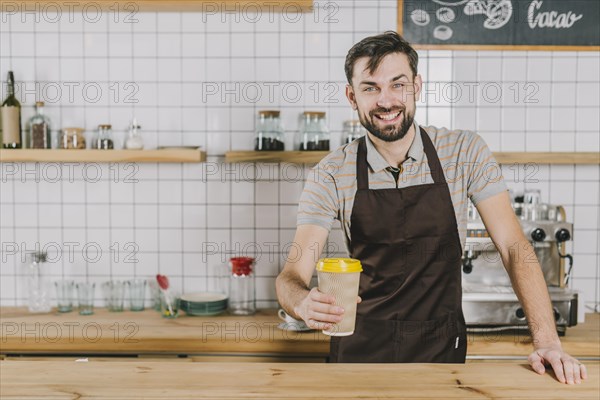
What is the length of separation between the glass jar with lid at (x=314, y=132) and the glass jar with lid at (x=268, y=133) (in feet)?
0.34

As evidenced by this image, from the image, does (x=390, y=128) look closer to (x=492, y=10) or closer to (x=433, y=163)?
(x=433, y=163)

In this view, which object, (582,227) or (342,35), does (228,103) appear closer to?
(342,35)

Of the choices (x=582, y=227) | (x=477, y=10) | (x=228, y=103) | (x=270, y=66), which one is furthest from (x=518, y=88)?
(x=228, y=103)

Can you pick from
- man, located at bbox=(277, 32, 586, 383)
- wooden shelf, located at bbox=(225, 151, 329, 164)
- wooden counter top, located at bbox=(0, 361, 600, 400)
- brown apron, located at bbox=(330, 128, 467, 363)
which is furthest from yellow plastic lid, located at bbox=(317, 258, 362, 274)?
wooden shelf, located at bbox=(225, 151, 329, 164)

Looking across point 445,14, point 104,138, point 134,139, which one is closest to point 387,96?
point 445,14

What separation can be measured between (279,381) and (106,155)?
5.54 ft

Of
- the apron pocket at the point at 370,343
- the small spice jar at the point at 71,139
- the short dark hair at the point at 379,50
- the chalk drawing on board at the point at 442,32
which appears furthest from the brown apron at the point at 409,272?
the small spice jar at the point at 71,139

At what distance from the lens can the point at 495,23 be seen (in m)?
2.85

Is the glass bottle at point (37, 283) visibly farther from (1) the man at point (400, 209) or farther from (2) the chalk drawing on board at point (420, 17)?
(2) the chalk drawing on board at point (420, 17)

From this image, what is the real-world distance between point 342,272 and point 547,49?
2086 mm

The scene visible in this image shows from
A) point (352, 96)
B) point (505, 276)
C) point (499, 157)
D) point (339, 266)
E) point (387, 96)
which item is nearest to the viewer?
point (339, 266)

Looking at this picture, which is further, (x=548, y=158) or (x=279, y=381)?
(x=548, y=158)

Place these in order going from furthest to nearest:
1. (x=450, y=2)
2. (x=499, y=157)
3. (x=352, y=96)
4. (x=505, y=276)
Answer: (x=450, y=2) → (x=499, y=157) → (x=505, y=276) → (x=352, y=96)

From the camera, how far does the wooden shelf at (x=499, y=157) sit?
2697 mm
